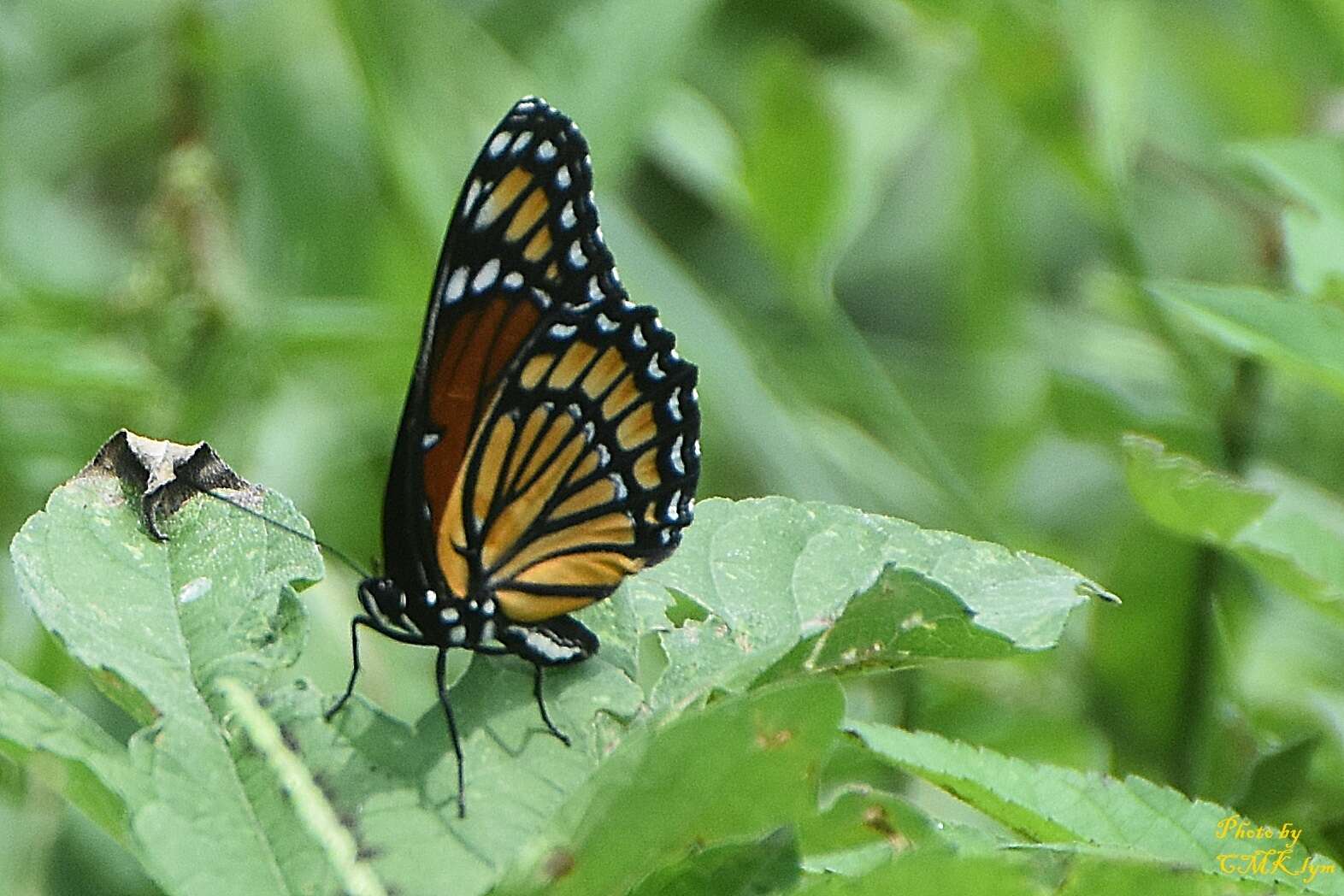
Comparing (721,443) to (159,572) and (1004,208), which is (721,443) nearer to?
(1004,208)

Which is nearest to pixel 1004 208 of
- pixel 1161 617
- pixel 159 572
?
pixel 1161 617

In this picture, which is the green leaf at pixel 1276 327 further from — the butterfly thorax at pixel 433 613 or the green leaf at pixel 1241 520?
the butterfly thorax at pixel 433 613

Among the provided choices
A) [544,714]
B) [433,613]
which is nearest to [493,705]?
[544,714]

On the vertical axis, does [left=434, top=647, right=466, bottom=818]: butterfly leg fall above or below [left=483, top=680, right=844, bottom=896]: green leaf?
above

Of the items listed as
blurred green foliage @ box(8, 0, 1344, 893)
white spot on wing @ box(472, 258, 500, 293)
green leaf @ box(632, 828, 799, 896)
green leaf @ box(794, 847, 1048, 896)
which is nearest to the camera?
green leaf @ box(794, 847, 1048, 896)

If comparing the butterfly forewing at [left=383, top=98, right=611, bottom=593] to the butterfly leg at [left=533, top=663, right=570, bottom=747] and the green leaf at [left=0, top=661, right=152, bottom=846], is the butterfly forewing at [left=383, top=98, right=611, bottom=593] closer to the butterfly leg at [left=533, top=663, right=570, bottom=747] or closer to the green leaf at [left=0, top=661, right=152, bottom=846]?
the butterfly leg at [left=533, top=663, right=570, bottom=747]

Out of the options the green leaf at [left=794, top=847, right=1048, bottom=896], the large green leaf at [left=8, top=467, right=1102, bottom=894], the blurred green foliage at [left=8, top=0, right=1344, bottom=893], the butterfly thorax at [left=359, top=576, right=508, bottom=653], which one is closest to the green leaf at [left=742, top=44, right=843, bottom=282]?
the blurred green foliage at [left=8, top=0, right=1344, bottom=893]
